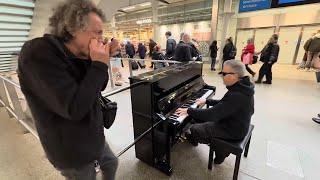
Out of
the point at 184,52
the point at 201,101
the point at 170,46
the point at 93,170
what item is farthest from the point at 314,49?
the point at 93,170

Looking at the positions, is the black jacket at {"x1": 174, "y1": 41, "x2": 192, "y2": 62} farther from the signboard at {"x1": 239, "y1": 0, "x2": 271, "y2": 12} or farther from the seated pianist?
the signboard at {"x1": 239, "y1": 0, "x2": 271, "y2": 12}

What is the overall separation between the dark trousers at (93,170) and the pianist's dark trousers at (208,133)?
0.91m

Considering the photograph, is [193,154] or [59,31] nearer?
[59,31]

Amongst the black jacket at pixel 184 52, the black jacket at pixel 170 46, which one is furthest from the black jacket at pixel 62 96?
the black jacket at pixel 170 46

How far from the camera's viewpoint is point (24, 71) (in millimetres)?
649

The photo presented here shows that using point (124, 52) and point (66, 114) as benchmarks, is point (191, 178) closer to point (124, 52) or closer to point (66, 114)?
point (66, 114)

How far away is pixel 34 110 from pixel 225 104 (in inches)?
54.1

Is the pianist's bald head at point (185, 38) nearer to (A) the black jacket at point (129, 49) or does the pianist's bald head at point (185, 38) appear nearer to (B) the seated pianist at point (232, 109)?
(B) the seated pianist at point (232, 109)

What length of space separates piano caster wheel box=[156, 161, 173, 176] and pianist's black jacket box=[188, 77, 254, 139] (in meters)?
0.64

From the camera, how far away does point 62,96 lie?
0.64 metres

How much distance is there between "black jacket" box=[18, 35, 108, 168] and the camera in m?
0.63

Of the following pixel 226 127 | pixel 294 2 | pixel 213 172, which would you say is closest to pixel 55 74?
pixel 226 127

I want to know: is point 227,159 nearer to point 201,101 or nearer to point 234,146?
point 234,146

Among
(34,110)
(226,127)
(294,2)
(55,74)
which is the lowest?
(226,127)
